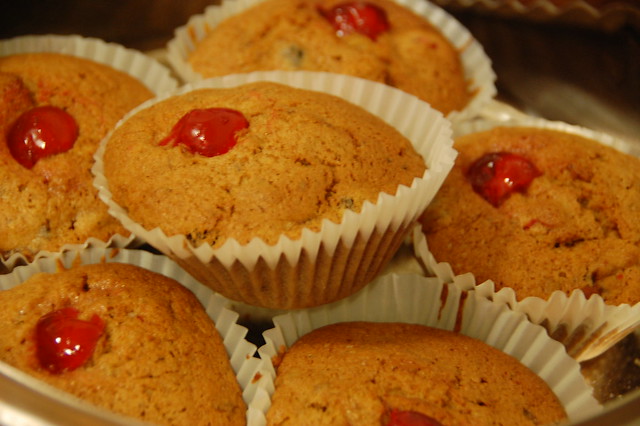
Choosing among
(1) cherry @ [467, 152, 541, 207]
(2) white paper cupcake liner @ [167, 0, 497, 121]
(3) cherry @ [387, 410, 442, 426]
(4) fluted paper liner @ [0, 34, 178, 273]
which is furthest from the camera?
(2) white paper cupcake liner @ [167, 0, 497, 121]

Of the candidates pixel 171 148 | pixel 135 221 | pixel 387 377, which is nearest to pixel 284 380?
pixel 387 377

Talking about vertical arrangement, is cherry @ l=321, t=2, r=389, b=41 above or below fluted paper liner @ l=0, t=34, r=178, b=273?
above

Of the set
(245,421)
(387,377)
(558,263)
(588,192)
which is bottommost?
(245,421)

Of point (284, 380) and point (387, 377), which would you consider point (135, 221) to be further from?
point (387, 377)

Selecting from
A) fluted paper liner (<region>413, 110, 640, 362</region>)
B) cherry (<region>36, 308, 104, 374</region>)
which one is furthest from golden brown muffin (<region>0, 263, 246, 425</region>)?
fluted paper liner (<region>413, 110, 640, 362</region>)

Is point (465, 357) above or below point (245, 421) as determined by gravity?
above

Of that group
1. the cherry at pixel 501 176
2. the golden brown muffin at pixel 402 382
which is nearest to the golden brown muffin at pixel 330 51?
the cherry at pixel 501 176

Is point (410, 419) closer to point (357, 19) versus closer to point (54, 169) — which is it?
point (54, 169)

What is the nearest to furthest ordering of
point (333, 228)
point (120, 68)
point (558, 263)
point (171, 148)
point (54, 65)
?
point (333, 228) → point (171, 148) → point (558, 263) → point (54, 65) → point (120, 68)

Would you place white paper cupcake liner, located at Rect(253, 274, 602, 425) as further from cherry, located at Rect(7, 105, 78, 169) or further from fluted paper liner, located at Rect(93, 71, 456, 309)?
cherry, located at Rect(7, 105, 78, 169)
